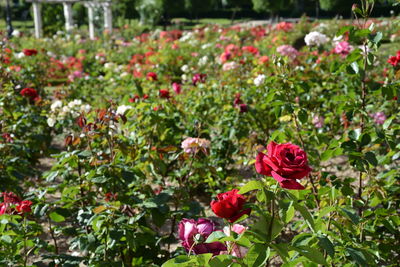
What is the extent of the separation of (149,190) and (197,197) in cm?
152

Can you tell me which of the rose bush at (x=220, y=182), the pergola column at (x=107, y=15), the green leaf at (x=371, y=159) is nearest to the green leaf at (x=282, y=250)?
the rose bush at (x=220, y=182)

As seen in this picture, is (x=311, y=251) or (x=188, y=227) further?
(x=188, y=227)

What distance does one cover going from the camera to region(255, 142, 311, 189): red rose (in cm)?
96

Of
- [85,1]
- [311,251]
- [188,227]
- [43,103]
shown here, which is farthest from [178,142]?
[85,1]

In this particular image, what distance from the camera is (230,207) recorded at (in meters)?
1.07

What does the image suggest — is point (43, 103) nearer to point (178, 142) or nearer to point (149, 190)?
point (178, 142)

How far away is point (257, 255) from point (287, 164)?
211mm

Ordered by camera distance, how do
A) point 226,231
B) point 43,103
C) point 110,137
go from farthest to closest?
1. point 43,103
2. point 110,137
3. point 226,231

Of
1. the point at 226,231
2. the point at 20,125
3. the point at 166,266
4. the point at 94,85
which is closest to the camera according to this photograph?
the point at 166,266

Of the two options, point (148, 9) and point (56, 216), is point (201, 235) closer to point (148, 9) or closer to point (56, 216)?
point (56, 216)

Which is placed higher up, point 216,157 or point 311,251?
point 311,251

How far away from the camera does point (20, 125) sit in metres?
3.45

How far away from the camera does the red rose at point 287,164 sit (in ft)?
3.17

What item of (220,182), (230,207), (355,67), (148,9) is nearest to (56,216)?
(230,207)
